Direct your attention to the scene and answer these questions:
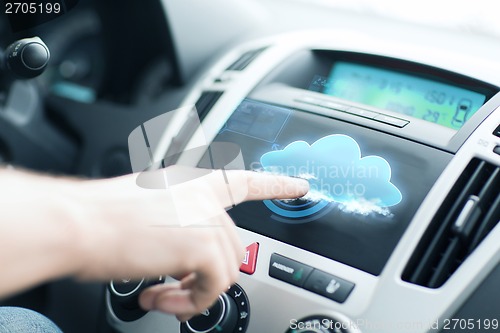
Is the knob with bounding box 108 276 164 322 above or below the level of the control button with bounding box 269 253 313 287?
below

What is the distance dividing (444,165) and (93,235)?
0.52 meters

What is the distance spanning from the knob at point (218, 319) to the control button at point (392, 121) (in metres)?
0.35

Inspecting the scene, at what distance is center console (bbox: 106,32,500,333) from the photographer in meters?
0.78

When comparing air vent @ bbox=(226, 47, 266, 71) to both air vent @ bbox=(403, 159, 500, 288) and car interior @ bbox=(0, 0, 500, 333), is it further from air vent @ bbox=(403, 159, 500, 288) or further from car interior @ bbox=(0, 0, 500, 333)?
air vent @ bbox=(403, 159, 500, 288)

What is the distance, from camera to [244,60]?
115 cm

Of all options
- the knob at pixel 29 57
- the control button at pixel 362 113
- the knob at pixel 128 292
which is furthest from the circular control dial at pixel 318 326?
the knob at pixel 29 57

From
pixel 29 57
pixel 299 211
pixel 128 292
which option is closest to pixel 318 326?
pixel 299 211

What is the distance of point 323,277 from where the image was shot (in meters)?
0.81

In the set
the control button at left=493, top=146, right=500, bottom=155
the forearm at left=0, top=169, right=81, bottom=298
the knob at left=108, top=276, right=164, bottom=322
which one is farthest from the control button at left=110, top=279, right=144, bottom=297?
the control button at left=493, top=146, right=500, bottom=155

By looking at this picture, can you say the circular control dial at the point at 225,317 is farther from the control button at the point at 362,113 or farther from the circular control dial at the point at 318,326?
the control button at the point at 362,113

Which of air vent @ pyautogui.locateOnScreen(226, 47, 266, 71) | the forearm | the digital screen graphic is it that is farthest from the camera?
air vent @ pyautogui.locateOnScreen(226, 47, 266, 71)

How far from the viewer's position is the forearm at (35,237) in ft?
1.62

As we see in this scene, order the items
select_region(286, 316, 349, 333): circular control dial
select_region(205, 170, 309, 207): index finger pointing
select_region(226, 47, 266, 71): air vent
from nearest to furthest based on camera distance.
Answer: select_region(205, 170, 309, 207): index finger pointing
select_region(286, 316, 349, 333): circular control dial
select_region(226, 47, 266, 71): air vent

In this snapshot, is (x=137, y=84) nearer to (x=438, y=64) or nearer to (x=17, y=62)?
(x=17, y=62)
